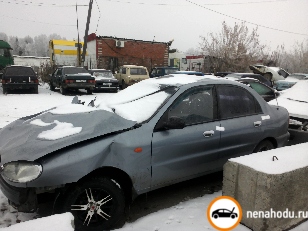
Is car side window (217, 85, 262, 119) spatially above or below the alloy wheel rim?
above

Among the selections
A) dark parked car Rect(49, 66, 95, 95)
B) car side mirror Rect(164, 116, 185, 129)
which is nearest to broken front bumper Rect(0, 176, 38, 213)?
car side mirror Rect(164, 116, 185, 129)

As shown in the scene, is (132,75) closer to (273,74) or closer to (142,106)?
(273,74)

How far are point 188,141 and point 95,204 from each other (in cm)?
127

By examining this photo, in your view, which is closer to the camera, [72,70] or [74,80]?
[74,80]

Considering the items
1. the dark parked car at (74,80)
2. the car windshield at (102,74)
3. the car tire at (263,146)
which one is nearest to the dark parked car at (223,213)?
the car tire at (263,146)

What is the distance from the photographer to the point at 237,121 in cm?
356

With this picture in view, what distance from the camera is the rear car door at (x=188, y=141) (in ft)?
9.47

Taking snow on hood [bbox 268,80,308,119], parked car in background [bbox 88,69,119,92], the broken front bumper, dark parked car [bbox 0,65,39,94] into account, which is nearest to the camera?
the broken front bumper

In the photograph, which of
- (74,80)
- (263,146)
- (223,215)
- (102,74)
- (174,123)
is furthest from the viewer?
(102,74)

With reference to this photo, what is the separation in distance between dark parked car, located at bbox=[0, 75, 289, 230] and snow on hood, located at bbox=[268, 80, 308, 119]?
1.58 m

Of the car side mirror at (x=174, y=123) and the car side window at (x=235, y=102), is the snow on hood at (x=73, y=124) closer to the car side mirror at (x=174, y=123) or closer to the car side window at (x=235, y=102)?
the car side mirror at (x=174, y=123)

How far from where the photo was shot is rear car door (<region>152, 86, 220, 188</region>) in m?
2.89

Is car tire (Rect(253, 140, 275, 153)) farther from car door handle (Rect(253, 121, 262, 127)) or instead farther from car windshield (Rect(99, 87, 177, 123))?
car windshield (Rect(99, 87, 177, 123))

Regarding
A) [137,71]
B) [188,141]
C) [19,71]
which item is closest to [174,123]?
[188,141]
